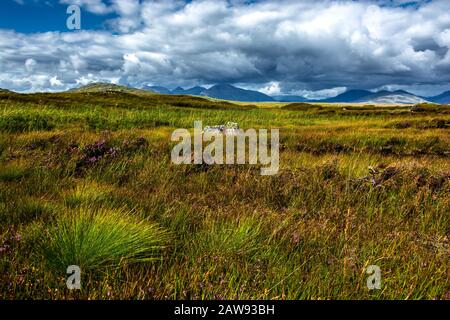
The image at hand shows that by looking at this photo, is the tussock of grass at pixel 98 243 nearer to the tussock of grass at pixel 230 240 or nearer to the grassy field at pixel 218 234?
the grassy field at pixel 218 234

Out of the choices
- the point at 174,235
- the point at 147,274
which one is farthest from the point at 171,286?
the point at 174,235

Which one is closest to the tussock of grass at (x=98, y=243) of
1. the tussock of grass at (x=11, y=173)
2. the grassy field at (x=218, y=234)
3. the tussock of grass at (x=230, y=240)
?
the grassy field at (x=218, y=234)

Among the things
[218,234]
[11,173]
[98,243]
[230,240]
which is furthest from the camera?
[11,173]

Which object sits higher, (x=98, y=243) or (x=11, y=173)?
(x=11, y=173)

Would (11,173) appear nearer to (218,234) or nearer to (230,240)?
(218,234)

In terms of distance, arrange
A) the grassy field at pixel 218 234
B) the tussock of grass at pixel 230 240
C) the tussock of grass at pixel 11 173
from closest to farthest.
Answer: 1. the grassy field at pixel 218 234
2. the tussock of grass at pixel 230 240
3. the tussock of grass at pixel 11 173

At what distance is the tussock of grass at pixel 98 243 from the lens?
8.88ft

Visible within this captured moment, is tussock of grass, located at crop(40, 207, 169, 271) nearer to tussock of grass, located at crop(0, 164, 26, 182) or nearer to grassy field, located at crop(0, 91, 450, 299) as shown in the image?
grassy field, located at crop(0, 91, 450, 299)

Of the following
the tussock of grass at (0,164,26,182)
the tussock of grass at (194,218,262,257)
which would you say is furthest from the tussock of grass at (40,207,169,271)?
the tussock of grass at (0,164,26,182)

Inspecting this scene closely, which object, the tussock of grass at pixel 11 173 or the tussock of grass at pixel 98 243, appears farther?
the tussock of grass at pixel 11 173

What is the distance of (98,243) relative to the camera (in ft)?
9.32

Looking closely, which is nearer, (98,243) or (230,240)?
(98,243)

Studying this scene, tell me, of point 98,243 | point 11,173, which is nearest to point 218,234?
point 98,243
